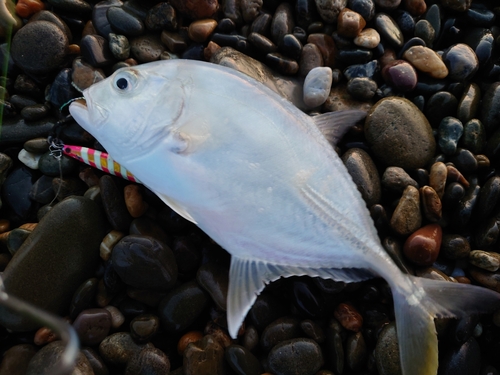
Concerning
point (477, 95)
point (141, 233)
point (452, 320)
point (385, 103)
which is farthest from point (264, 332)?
point (477, 95)

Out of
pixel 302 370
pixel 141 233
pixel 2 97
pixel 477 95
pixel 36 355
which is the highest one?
pixel 477 95

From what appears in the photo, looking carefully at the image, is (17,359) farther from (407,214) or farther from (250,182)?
(407,214)

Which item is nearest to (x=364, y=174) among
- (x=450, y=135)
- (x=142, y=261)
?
(x=450, y=135)

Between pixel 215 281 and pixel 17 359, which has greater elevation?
pixel 215 281

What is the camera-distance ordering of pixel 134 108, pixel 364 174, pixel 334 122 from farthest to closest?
pixel 364 174 < pixel 334 122 < pixel 134 108

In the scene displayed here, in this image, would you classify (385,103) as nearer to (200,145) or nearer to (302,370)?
(200,145)

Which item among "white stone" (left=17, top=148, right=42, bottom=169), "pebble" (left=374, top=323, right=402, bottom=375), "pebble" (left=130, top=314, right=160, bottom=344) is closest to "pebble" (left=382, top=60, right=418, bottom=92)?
"pebble" (left=374, top=323, right=402, bottom=375)
